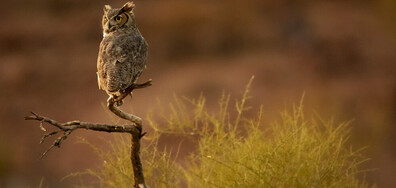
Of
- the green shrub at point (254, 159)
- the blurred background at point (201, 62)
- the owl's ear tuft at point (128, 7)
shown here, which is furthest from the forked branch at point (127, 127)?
the blurred background at point (201, 62)

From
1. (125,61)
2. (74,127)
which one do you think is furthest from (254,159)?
(74,127)

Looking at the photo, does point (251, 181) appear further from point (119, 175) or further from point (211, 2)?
point (211, 2)

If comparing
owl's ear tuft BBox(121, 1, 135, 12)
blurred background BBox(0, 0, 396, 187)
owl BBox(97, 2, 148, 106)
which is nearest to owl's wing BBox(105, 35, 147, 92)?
owl BBox(97, 2, 148, 106)

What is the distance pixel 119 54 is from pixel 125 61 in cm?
7

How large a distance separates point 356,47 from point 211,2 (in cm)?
318

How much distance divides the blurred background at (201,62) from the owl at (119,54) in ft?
32.0

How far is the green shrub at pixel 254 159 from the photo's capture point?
18.1 feet

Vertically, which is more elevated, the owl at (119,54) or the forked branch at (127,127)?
the owl at (119,54)

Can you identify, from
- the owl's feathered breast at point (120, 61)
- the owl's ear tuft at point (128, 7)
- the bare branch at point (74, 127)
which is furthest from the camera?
the owl's ear tuft at point (128, 7)

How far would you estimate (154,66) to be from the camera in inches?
682

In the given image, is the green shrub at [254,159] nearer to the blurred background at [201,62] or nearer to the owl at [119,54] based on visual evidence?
the owl at [119,54]

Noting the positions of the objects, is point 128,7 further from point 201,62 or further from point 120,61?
point 201,62

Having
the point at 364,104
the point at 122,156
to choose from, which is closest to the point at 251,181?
the point at 122,156

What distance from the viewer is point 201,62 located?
16.9 metres
